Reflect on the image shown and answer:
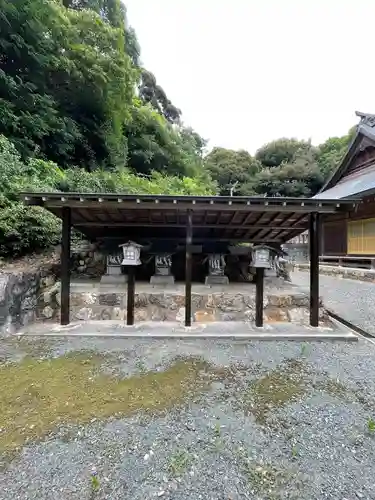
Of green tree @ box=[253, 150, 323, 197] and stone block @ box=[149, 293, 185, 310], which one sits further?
green tree @ box=[253, 150, 323, 197]

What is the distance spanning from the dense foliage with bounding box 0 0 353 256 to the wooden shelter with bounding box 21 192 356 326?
136 centimetres

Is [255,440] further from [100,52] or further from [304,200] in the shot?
[100,52]

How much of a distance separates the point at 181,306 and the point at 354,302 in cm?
443

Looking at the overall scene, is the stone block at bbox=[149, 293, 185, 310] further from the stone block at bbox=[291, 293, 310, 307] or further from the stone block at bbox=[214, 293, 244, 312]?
the stone block at bbox=[291, 293, 310, 307]

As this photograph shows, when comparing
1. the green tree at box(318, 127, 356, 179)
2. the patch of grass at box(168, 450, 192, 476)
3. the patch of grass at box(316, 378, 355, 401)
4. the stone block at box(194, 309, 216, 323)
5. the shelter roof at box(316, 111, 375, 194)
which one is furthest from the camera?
the green tree at box(318, 127, 356, 179)

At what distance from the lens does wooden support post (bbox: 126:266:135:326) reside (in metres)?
3.99

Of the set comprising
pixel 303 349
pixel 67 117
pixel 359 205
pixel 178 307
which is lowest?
pixel 303 349

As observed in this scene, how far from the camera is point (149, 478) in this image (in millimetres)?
1527

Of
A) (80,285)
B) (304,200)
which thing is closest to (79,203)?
(80,285)

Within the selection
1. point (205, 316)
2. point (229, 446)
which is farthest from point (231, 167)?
point (229, 446)

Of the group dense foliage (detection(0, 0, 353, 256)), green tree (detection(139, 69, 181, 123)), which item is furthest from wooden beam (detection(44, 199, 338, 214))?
green tree (detection(139, 69, 181, 123))

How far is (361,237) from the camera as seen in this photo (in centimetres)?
1092

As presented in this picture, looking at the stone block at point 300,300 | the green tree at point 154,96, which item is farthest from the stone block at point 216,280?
the green tree at point 154,96

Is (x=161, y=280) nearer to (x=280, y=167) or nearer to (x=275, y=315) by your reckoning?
(x=275, y=315)
